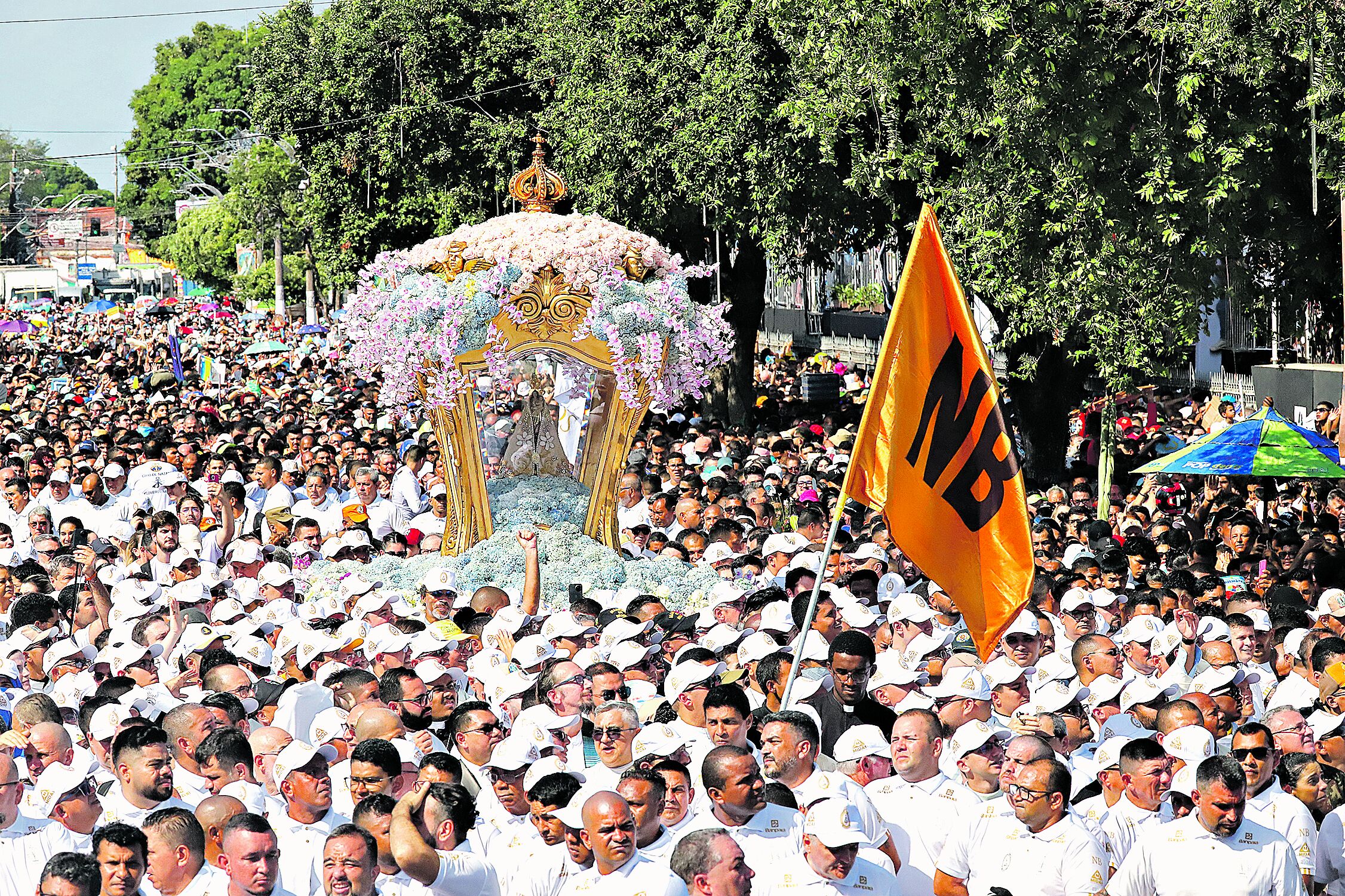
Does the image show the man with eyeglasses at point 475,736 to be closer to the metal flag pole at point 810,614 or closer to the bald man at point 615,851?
the metal flag pole at point 810,614

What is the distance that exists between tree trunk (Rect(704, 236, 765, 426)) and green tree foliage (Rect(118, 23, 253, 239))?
220 ft

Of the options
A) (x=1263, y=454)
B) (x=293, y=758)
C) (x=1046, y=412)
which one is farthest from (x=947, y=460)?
(x=1046, y=412)

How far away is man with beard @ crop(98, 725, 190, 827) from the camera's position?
252 inches

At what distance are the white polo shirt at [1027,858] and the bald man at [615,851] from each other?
1.17 m

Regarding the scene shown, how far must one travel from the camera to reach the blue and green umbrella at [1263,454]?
1319 centimetres

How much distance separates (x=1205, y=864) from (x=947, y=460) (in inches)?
87.9

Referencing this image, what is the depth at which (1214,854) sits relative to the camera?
593cm

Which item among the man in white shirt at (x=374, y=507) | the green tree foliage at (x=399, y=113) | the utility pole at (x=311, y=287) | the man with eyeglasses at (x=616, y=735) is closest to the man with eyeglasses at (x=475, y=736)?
the man with eyeglasses at (x=616, y=735)

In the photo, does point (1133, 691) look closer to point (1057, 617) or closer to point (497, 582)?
point (1057, 617)

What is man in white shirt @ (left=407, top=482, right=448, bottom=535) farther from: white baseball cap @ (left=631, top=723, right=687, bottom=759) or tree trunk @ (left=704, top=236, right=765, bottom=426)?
tree trunk @ (left=704, top=236, right=765, bottom=426)

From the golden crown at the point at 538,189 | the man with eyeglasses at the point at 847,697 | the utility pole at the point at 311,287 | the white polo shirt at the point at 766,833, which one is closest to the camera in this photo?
the white polo shirt at the point at 766,833

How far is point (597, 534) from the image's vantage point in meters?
12.4

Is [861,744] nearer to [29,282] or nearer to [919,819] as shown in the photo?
[919,819]

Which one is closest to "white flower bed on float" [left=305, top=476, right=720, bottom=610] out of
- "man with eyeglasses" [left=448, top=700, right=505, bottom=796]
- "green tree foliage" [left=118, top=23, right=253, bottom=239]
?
"man with eyeglasses" [left=448, top=700, right=505, bottom=796]
